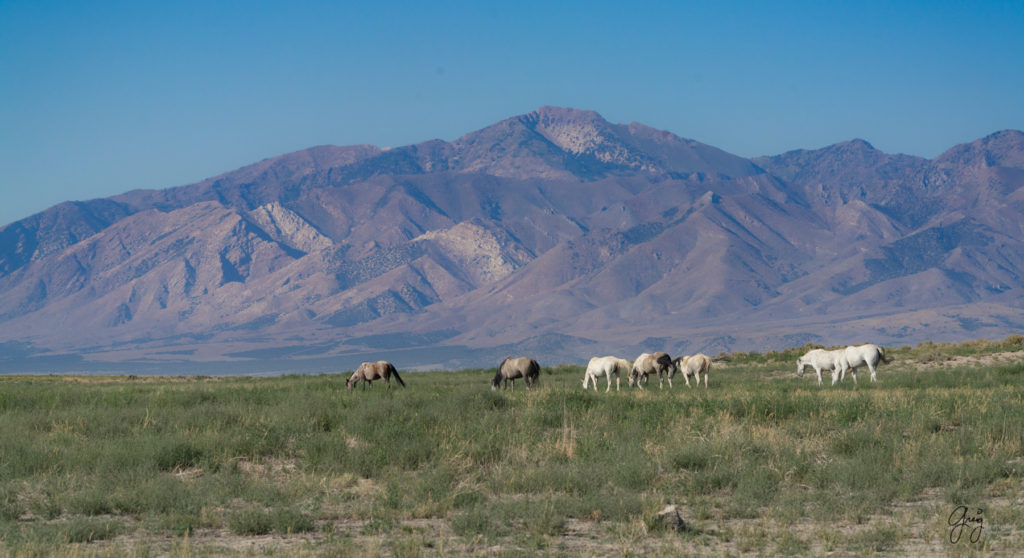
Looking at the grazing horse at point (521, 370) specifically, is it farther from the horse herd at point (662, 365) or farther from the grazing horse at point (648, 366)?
the grazing horse at point (648, 366)

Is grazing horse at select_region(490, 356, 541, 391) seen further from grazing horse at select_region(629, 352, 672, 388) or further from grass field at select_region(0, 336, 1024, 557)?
grass field at select_region(0, 336, 1024, 557)

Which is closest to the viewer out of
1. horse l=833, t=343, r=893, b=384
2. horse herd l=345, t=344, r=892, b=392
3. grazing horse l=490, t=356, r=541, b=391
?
horse l=833, t=343, r=893, b=384

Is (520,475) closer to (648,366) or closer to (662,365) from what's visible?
(648,366)

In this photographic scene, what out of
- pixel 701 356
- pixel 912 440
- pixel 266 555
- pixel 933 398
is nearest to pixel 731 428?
pixel 912 440

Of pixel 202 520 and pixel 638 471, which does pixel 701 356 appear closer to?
pixel 638 471

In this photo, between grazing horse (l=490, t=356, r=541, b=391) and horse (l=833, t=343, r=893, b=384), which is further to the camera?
grazing horse (l=490, t=356, r=541, b=391)

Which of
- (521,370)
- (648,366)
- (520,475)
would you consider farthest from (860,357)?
(520,475)

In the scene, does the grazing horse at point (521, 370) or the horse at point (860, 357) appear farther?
the grazing horse at point (521, 370)

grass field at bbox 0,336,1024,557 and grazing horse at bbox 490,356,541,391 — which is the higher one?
grazing horse at bbox 490,356,541,391

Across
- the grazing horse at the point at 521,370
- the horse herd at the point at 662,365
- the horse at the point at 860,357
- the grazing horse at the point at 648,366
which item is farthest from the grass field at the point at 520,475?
the grazing horse at the point at 648,366

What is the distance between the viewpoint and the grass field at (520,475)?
46.7 feet

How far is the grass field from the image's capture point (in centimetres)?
1423

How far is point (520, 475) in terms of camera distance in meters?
17.9

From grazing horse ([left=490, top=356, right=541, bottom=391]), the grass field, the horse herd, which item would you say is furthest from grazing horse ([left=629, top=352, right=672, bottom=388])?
the grass field
